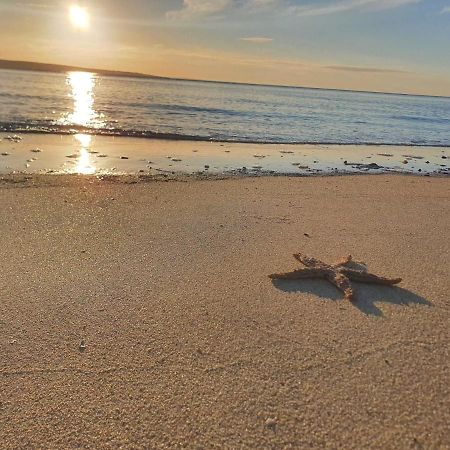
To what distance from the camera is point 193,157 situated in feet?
42.0

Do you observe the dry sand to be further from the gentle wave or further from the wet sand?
the gentle wave

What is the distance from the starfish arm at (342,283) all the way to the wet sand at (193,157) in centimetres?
615

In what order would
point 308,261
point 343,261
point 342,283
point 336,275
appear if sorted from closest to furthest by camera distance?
point 342,283 < point 336,275 < point 308,261 < point 343,261

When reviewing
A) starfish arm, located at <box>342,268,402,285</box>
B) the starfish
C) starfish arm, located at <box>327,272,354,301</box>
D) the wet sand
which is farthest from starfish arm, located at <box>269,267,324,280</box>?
the wet sand

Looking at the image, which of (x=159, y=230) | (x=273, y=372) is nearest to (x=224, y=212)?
(x=159, y=230)

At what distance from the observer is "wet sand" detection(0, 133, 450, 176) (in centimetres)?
1065

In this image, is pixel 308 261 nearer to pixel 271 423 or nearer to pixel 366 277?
pixel 366 277

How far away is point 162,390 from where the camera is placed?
301cm

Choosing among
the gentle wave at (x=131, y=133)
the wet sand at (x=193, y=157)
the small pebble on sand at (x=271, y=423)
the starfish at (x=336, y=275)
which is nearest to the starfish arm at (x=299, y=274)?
the starfish at (x=336, y=275)

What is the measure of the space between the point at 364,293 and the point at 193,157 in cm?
902

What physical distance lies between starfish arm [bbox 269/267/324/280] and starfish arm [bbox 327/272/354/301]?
113mm

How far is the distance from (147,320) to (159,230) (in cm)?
225

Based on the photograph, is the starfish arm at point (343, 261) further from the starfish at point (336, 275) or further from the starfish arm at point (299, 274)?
the starfish arm at point (299, 274)

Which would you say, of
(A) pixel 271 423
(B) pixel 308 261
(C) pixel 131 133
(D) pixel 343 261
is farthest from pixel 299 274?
(C) pixel 131 133
